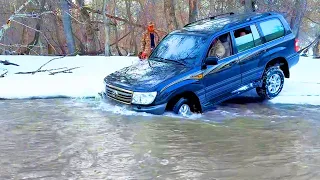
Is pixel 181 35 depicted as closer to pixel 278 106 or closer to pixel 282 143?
pixel 278 106

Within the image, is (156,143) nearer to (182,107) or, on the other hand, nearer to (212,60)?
(182,107)

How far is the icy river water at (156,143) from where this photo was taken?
5.11 m

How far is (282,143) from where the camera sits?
629 cm

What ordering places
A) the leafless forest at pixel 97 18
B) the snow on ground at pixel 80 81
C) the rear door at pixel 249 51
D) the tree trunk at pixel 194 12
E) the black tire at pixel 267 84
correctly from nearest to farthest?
the rear door at pixel 249 51, the black tire at pixel 267 84, the snow on ground at pixel 80 81, the leafless forest at pixel 97 18, the tree trunk at pixel 194 12

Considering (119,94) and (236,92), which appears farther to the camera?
(236,92)

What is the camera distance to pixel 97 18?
86.9 feet

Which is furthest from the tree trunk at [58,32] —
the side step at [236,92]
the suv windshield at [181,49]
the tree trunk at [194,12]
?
the side step at [236,92]

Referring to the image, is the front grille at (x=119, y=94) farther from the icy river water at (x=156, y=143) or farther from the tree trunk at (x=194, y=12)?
the tree trunk at (x=194, y=12)

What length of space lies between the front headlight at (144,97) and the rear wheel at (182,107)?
1.72ft

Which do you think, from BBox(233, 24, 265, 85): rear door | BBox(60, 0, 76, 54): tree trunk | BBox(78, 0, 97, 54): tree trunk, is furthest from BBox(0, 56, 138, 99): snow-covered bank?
BBox(78, 0, 97, 54): tree trunk

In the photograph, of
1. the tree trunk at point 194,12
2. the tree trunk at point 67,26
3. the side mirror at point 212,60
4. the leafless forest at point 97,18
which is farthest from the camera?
the tree trunk at point 194,12

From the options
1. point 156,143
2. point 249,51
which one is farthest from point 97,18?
point 156,143

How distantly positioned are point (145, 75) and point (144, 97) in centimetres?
60

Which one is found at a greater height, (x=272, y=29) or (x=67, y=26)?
(x=67, y=26)
